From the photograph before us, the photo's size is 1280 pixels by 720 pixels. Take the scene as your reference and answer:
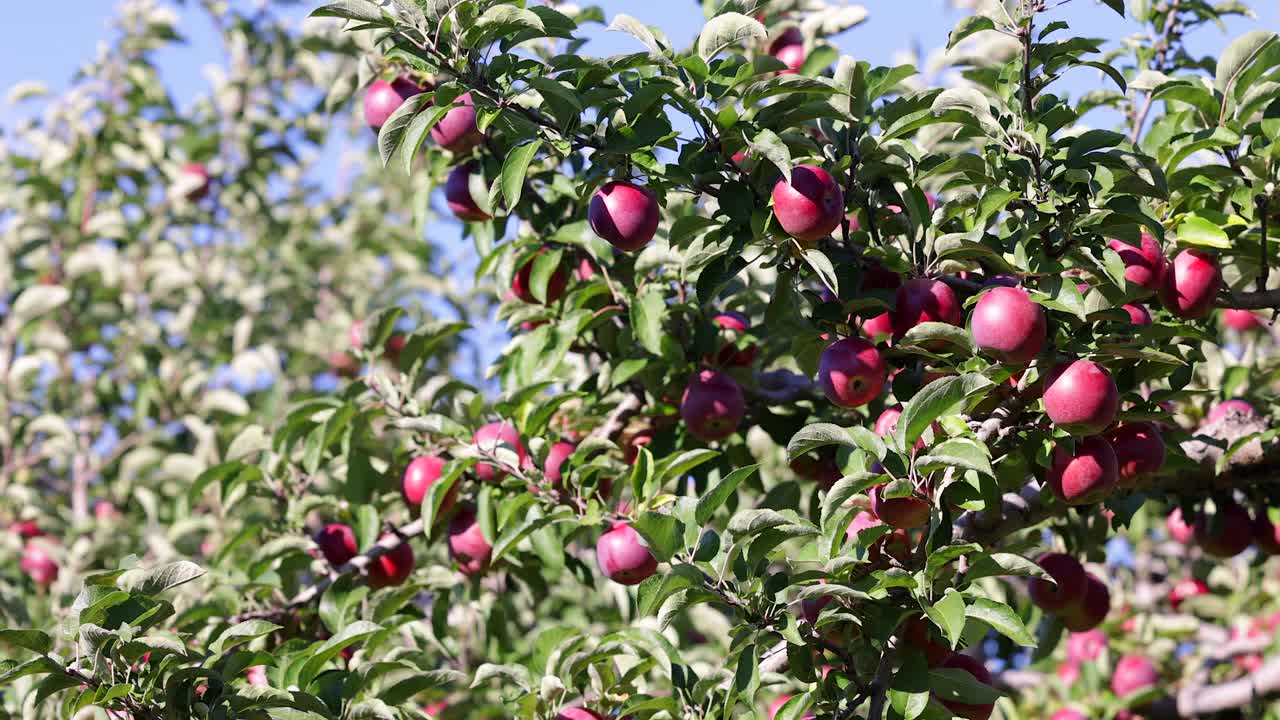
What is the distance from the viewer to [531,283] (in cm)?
235

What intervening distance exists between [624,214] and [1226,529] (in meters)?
1.57

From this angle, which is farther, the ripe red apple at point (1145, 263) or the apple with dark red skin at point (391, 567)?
the apple with dark red skin at point (391, 567)

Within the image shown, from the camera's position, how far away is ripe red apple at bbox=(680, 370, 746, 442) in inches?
87.2

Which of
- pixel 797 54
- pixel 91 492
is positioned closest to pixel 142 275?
pixel 91 492

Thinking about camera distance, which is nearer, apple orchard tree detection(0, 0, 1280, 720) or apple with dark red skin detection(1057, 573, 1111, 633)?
apple orchard tree detection(0, 0, 1280, 720)

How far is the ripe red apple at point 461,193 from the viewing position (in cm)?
242

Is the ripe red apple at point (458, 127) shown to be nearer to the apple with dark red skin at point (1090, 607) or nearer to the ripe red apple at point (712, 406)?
the ripe red apple at point (712, 406)

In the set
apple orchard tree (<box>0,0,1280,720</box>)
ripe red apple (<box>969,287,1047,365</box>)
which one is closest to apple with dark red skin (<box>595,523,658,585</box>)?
apple orchard tree (<box>0,0,1280,720</box>)

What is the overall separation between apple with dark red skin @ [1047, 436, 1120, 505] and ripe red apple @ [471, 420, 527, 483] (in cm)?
97

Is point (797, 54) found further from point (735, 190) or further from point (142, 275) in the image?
point (142, 275)

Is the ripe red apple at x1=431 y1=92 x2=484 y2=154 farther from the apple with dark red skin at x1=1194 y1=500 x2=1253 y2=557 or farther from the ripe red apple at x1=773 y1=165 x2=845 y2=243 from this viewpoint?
the apple with dark red skin at x1=1194 y1=500 x2=1253 y2=557

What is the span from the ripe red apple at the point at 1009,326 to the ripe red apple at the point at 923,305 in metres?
0.17


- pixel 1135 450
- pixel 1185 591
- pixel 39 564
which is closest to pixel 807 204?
pixel 1135 450

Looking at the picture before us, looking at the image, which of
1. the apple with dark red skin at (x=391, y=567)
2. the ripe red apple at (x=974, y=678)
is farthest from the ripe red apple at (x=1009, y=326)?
the apple with dark red skin at (x=391, y=567)
